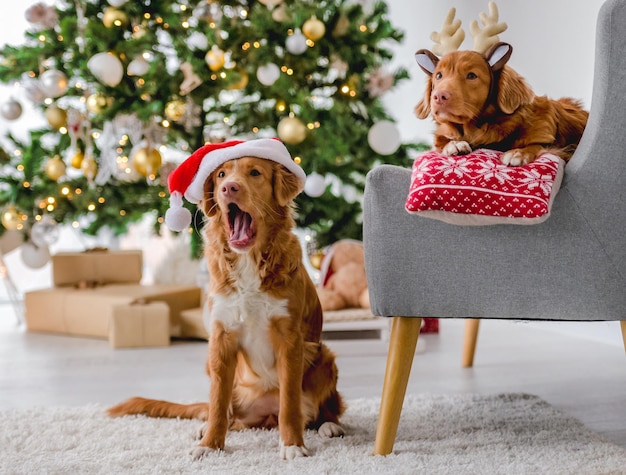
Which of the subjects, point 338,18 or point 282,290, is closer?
point 282,290

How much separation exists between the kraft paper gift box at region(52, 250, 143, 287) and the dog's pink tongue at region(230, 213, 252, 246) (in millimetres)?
2140

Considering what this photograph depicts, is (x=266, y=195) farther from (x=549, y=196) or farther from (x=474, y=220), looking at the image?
(x=549, y=196)

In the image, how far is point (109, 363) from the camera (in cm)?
271

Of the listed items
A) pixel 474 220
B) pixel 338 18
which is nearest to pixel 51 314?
pixel 338 18

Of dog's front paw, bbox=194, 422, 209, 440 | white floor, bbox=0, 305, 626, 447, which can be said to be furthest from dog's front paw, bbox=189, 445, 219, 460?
white floor, bbox=0, 305, 626, 447

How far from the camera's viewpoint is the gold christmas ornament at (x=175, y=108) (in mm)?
3156

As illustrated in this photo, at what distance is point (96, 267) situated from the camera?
3641 mm

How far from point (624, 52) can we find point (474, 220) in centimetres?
42

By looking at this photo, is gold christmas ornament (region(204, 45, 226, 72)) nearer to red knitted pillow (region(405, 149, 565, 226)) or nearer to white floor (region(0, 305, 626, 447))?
white floor (region(0, 305, 626, 447))

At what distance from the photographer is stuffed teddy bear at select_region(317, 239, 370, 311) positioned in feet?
10.0

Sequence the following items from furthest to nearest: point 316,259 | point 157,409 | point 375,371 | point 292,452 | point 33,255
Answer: point 316,259, point 33,255, point 375,371, point 157,409, point 292,452

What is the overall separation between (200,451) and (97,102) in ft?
6.69

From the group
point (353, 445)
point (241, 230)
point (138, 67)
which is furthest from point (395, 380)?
point (138, 67)

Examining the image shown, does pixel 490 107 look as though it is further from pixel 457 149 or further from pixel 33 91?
pixel 33 91
